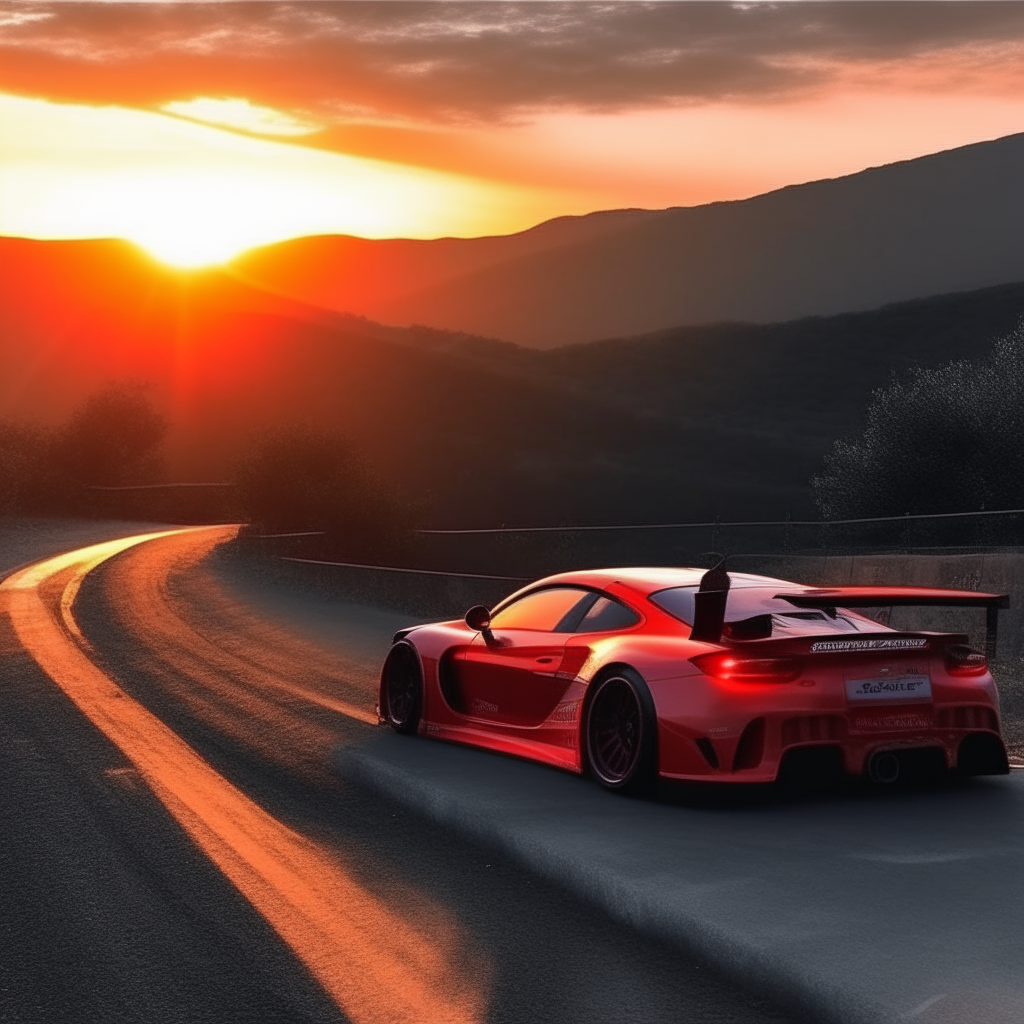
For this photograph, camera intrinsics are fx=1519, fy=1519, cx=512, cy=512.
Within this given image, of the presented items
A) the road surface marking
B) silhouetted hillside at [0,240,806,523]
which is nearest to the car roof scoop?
the road surface marking

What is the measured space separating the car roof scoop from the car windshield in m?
0.09

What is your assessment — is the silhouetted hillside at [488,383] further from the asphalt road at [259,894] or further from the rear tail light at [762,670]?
the rear tail light at [762,670]

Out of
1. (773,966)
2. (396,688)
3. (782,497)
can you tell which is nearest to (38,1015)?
(773,966)

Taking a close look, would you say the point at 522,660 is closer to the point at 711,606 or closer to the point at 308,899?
the point at 711,606


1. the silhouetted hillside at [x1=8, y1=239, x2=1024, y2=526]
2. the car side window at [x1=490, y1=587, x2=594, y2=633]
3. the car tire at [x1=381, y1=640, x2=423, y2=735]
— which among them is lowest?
the car tire at [x1=381, y1=640, x2=423, y2=735]

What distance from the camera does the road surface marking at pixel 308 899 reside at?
4863mm

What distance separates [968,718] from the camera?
769cm

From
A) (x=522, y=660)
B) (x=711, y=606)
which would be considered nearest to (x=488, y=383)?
(x=522, y=660)

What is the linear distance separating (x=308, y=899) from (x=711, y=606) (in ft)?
8.80

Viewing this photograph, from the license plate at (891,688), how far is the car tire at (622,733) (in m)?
0.98

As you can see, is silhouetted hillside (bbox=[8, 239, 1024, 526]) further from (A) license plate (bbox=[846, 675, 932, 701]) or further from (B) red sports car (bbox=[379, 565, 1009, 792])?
(A) license plate (bbox=[846, 675, 932, 701])

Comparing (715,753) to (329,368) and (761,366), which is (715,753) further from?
(761,366)

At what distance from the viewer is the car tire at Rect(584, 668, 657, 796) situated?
7504 millimetres

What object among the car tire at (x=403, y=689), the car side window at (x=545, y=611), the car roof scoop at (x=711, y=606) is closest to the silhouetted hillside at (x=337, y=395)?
the car tire at (x=403, y=689)
